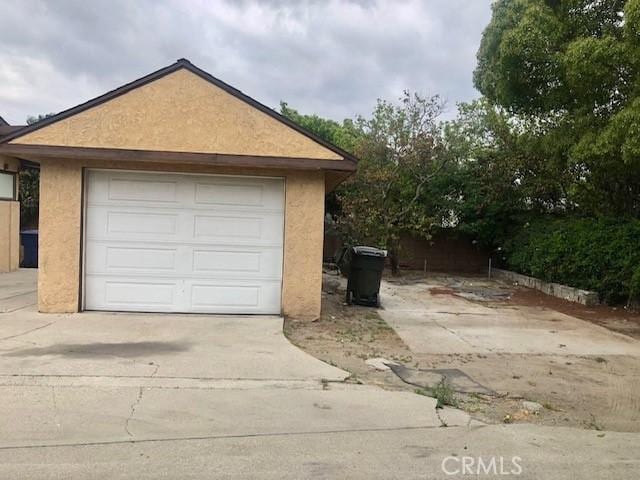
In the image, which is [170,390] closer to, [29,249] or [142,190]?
[142,190]

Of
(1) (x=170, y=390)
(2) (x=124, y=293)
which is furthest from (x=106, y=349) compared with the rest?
(2) (x=124, y=293)

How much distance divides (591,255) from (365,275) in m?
6.30

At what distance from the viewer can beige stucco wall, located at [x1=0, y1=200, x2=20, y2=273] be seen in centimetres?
1703

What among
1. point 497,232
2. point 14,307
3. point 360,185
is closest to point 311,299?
point 14,307

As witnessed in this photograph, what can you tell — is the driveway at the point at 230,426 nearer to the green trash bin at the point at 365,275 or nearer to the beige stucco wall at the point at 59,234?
the beige stucco wall at the point at 59,234

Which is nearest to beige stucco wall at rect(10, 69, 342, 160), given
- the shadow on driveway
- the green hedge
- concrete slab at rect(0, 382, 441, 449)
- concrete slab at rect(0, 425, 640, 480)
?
the shadow on driveway

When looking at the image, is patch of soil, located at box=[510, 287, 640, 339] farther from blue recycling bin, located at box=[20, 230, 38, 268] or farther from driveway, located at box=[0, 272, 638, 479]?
blue recycling bin, located at box=[20, 230, 38, 268]

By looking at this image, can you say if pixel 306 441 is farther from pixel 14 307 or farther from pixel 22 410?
pixel 14 307

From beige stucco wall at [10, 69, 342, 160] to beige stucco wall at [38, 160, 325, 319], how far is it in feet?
1.47

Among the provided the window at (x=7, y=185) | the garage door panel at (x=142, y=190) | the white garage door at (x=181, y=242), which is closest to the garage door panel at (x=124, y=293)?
the white garage door at (x=181, y=242)

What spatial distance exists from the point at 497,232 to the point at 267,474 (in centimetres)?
1954

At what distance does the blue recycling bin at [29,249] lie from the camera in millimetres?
19317

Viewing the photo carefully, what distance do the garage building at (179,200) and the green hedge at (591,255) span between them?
7846 mm

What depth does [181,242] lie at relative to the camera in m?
10.1
